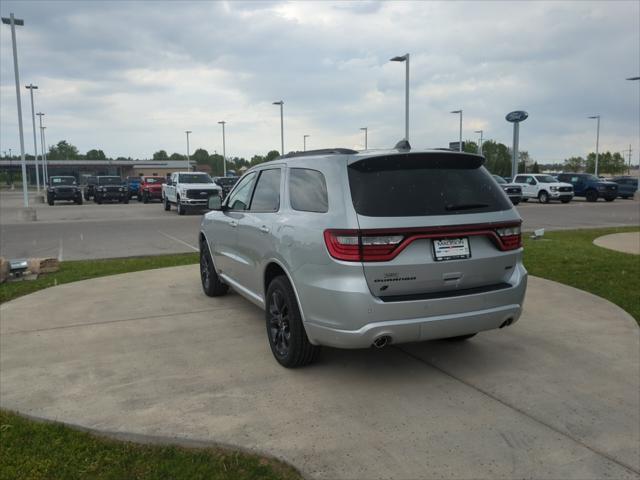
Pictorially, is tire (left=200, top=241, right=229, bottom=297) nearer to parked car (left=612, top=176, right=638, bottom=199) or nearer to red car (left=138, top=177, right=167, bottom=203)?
red car (left=138, top=177, right=167, bottom=203)

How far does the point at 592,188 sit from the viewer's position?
3422 centimetres

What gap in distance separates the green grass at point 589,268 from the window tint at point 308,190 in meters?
4.04

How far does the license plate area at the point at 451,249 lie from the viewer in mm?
3752

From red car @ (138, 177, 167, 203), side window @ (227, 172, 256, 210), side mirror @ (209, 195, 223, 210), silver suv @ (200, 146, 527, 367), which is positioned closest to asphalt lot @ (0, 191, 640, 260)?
side mirror @ (209, 195, 223, 210)

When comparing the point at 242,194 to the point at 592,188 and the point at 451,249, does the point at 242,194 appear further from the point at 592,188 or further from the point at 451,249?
the point at 592,188

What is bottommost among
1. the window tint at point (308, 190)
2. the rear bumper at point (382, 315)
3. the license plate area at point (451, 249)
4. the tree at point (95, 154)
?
the rear bumper at point (382, 315)

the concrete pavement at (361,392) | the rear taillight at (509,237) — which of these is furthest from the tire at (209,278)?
the rear taillight at (509,237)

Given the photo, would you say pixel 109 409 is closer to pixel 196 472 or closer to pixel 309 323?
pixel 196 472

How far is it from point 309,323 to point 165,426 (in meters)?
1.20

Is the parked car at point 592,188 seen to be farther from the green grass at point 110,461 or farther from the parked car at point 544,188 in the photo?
the green grass at point 110,461

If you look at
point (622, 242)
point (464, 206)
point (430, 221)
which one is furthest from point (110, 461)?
point (622, 242)

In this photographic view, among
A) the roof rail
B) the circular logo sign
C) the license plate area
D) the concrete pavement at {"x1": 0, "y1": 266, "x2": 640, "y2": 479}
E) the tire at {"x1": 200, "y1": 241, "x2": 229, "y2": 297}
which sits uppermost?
the circular logo sign

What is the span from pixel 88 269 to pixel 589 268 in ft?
27.2

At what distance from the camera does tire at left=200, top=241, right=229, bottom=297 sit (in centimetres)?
679
